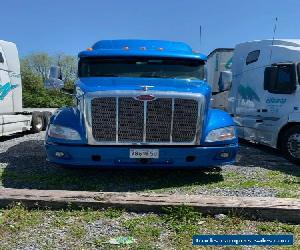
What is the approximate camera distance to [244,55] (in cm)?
1170

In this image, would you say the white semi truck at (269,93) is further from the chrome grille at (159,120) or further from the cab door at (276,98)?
the chrome grille at (159,120)

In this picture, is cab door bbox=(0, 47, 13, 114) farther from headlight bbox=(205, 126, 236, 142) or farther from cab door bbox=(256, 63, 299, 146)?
headlight bbox=(205, 126, 236, 142)

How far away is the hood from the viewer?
21.7ft

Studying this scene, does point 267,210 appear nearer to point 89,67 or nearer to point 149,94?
point 149,94

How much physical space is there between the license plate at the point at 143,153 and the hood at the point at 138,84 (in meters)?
0.94

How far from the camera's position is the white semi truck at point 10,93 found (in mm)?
11922

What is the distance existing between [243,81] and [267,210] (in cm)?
714

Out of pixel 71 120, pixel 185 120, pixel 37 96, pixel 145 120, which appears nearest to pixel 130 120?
pixel 145 120

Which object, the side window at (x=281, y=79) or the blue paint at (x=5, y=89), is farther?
the blue paint at (x=5, y=89)

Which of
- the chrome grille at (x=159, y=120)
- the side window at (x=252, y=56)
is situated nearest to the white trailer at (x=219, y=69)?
the side window at (x=252, y=56)

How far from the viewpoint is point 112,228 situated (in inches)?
184

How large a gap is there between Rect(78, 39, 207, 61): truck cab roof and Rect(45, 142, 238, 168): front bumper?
2020 mm

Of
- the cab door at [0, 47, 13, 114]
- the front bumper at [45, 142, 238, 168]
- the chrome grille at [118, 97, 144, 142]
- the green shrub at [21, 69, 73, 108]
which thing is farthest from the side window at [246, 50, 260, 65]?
the green shrub at [21, 69, 73, 108]

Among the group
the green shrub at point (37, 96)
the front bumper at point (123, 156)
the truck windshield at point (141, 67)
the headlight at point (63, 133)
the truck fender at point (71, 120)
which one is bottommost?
the green shrub at point (37, 96)
